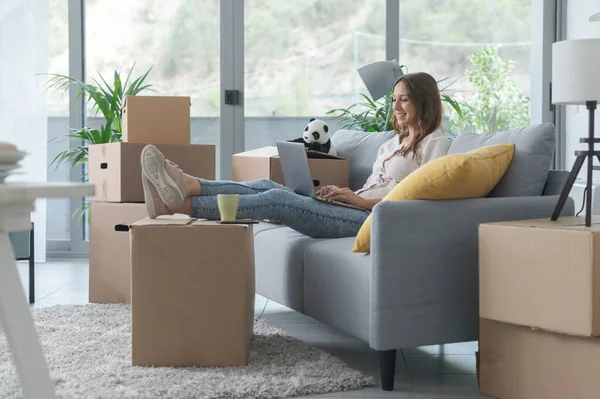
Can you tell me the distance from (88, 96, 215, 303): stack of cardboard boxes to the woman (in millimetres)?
729

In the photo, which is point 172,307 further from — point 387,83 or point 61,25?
point 61,25

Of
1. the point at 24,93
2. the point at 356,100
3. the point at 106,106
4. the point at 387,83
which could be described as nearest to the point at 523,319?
the point at 387,83

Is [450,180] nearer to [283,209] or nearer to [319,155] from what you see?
[283,209]

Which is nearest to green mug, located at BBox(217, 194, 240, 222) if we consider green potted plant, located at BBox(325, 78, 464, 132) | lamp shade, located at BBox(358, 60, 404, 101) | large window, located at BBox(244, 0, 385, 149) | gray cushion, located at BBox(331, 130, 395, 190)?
gray cushion, located at BBox(331, 130, 395, 190)

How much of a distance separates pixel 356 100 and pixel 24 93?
2072mm

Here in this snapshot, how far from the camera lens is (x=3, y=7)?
4.76 metres

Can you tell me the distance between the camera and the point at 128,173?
139 inches

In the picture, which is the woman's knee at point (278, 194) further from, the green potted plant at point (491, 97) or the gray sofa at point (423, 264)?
the green potted plant at point (491, 97)

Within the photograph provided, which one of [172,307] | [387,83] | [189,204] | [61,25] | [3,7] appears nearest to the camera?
[172,307]

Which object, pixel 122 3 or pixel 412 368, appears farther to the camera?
pixel 122 3

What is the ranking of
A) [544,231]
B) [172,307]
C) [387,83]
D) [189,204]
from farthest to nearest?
[387,83] → [189,204] → [172,307] → [544,231]

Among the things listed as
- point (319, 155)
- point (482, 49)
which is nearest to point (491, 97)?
point (482, 49)

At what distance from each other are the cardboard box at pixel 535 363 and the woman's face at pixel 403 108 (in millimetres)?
1083

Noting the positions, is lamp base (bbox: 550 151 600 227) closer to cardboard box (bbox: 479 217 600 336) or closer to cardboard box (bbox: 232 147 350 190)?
cardboard box (bbox: 479 217 600 336)
